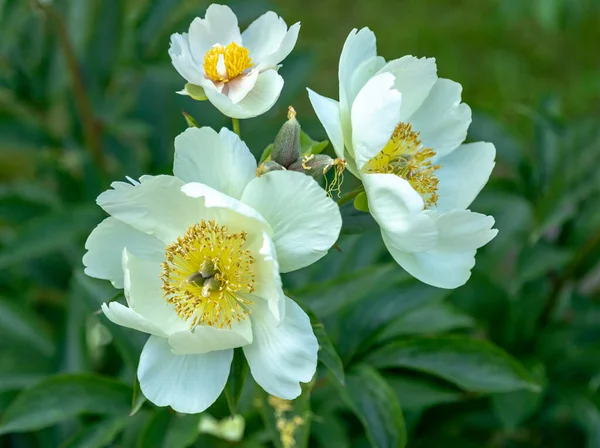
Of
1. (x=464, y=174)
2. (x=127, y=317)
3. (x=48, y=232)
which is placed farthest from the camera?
(x=48, y=232)

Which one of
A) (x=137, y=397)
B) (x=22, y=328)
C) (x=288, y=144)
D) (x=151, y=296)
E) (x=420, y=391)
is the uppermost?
(x=288, y=144)

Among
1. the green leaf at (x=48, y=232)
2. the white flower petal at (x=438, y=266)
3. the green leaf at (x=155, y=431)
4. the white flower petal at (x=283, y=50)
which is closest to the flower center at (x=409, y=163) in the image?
the white flower petal at (x=438, y=266)

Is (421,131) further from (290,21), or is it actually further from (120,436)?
(290,21)

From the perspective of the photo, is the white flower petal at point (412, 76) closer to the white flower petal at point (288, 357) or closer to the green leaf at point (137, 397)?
the white flower petal at point (288, 357)

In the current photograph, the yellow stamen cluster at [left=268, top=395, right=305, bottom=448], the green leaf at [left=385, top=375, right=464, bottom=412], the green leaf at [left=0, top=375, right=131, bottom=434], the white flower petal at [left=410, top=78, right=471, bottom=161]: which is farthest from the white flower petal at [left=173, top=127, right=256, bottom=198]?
the green leaf at [left=385, top=375, right=464, bottom=412]

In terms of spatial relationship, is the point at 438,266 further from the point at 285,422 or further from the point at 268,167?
the point at 285,422

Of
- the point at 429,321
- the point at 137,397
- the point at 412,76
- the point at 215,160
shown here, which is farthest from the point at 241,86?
the point at 429,321
